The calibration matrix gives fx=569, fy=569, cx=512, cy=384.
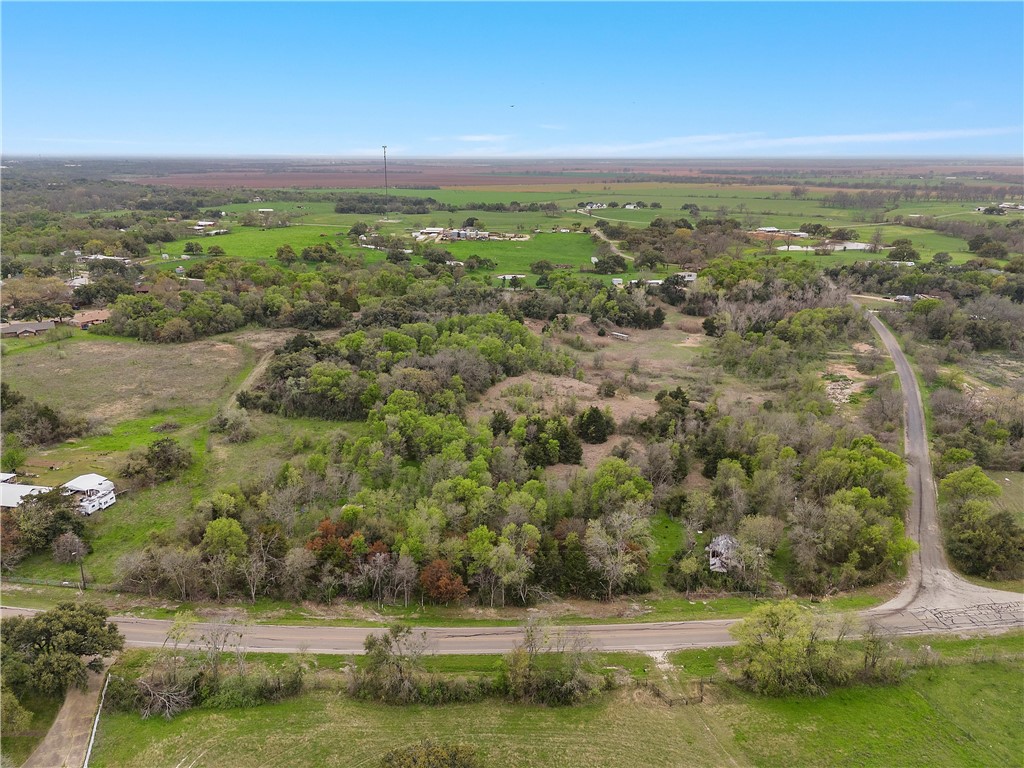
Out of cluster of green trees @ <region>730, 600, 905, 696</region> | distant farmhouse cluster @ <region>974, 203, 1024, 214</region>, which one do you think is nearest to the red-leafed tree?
cluster of green trees @ <region>730, 600, 905, 696</region>

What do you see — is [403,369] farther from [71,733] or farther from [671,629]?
[71,733]

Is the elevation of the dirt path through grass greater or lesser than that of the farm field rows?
lesser

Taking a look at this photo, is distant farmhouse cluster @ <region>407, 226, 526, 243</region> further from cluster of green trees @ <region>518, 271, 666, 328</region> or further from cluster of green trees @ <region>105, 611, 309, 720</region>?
cluster of green trees @ <region>105, 611, 309, 720</region>

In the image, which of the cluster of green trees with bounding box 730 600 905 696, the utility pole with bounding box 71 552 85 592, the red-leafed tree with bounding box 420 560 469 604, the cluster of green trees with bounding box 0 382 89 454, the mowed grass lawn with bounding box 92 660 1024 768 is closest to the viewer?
the mowed grass lawn with bounding box 92 660 1024 768

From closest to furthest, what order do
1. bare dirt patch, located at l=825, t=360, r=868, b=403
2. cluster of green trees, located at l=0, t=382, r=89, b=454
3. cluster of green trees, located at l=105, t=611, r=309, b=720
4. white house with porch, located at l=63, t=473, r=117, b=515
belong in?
1. cluster of green trees, located at l=105, t=611, r=309, b=720
2. white house with porch, located at l=63, t=473, r=117, b=515
3. cluster of green trees, located at l=0, t=382, r=89, b=454
4. bare dirt patch, located at l=825, t=360, r=868, b=403

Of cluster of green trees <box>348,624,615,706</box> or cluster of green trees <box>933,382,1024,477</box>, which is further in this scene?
cluster of green trees <box>933,382,1024,477</box>

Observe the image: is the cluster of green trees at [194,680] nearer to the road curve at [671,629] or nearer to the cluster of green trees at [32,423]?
the road curve at [671,629]
